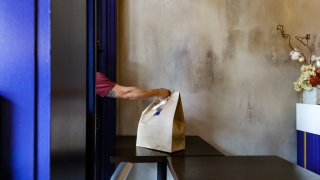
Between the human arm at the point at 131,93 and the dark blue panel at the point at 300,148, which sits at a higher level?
the human arm at the point at 131,93

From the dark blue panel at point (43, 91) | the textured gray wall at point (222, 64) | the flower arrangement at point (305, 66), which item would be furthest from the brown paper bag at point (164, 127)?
the flower arrangement at point (305, 66)

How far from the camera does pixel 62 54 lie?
61cm

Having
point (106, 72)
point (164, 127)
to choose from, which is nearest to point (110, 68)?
point (106, 72)

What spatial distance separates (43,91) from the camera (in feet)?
1.75

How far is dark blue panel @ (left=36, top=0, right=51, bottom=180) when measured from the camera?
1.74 ft

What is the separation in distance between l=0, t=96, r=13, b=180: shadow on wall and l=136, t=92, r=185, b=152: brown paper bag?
1149mm

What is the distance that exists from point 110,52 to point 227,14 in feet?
3.81

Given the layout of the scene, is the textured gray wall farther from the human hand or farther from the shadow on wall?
the shadow on wall

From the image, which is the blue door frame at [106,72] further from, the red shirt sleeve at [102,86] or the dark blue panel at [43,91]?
the dark blue panel at [43,91]

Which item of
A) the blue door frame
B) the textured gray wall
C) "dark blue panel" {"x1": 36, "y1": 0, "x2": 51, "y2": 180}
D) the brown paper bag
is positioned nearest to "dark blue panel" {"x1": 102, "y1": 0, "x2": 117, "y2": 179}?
the blue door frame

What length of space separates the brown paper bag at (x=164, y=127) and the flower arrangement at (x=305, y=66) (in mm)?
1356

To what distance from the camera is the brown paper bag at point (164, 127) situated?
1641mm

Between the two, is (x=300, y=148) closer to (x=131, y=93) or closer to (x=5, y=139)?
(x=131, y=93)

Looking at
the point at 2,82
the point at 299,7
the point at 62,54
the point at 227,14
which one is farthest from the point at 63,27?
the point at 299,7
